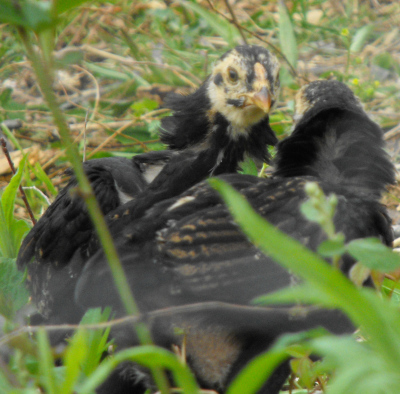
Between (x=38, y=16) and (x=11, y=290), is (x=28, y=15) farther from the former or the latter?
(x=11, y=290)

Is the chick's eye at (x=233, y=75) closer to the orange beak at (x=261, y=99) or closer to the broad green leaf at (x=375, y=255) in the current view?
the orange beak at (x=261, y=99)

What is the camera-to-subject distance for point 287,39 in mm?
4555

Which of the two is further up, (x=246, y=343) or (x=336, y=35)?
(x=336, y=35)

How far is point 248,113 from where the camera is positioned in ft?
8.82

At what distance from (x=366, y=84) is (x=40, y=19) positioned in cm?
342

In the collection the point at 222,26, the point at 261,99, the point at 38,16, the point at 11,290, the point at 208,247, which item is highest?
the point at 38,16

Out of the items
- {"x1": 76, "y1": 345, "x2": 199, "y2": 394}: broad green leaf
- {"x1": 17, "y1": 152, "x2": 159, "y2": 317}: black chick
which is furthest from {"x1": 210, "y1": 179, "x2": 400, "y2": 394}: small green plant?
{"x1": 17, "y1": 152, "x2": 159, "y2": 317}: black chick

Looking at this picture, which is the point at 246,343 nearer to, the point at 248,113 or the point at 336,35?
the point at 248,113

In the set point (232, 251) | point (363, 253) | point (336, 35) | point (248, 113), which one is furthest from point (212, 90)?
point (336, 35)

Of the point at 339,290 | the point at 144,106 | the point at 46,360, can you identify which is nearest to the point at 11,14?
the point at 46,360

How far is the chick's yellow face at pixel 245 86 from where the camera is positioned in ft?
8.73

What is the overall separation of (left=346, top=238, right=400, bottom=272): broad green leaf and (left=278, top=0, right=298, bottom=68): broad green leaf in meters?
3.33

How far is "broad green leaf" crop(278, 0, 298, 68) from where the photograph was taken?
4.51 m

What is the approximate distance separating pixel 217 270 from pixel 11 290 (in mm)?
838
